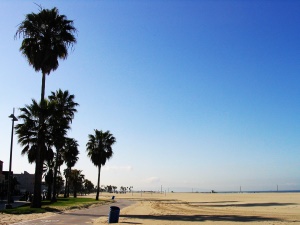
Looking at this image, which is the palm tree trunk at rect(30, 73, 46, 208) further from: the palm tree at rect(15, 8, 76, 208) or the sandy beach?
the sandy beach

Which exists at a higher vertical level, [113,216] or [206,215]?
[113,216]

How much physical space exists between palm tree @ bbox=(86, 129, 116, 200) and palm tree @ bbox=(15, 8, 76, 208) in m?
29.8

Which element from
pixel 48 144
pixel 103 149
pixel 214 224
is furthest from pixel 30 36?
pixel 103 149

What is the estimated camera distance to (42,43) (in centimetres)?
3077

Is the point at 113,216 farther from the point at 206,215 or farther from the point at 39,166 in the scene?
the point at 39,166

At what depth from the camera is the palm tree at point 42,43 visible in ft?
99.5

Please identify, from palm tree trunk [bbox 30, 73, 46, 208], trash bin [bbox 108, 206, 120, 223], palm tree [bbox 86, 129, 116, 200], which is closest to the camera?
trash bin [bbox 108, 206, 120, 223]

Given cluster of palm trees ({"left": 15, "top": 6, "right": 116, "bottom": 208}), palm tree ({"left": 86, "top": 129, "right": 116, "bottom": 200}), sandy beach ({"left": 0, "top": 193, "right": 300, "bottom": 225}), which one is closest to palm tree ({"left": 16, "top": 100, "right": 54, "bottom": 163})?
cluster of palm trees ({"left": 15, "top": 6, "right": 116, "bottom": 208})

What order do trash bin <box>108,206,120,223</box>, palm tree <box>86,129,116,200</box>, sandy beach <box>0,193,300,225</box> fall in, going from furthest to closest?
1. palm tree <box>86,129,116,200</box>
2. sandy beach <box>0,193,300,225</box>
3. trash bin <box>108,206,120,223</box>

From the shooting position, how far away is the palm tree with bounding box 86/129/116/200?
6069cm

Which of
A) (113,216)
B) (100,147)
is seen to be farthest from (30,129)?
(100,147)

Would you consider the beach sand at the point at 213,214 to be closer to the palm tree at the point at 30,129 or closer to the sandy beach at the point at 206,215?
the sandy beach at the point at 206,215

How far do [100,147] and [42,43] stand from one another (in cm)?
3273

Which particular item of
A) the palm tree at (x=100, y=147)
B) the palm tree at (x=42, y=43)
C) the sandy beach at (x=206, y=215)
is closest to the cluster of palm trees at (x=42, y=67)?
the palm tree at (x=42, y=43)
